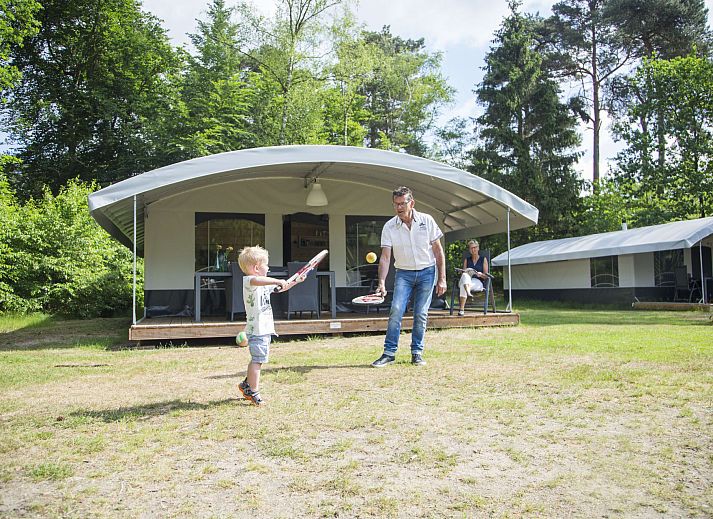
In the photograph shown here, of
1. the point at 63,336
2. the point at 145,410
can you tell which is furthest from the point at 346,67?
the point at 145,410

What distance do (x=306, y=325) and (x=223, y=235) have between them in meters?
2.95

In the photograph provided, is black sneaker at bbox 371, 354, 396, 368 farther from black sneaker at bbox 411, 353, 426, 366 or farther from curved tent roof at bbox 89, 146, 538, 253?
curved tent roof at bbox 89, 146, 538, 253

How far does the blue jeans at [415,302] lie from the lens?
534 centimetres

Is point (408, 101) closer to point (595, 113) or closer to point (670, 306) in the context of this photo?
point (595, 113)

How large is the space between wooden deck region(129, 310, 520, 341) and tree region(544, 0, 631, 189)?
20.6 metres

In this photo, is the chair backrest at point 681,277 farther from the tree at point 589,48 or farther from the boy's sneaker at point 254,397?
the boy's sneaker at point 254,397

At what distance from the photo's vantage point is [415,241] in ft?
17.5

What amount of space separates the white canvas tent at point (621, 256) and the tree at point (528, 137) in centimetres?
304

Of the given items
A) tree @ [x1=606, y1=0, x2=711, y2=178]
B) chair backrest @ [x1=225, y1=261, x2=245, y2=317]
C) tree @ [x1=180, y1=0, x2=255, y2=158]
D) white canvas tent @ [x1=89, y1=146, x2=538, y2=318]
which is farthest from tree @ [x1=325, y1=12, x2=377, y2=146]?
chair backrest @ [x1=225, y1=261, x2=245, y2=317]

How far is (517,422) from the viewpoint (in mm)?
3346

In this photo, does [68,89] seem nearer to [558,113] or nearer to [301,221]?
[301,221]

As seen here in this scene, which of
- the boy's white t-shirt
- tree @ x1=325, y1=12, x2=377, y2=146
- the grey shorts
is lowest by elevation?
the grey shorts

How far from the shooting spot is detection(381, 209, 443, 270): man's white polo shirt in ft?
17.5

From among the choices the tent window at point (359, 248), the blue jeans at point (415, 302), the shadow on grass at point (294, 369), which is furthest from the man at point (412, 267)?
the tent window at point (359, 248)
